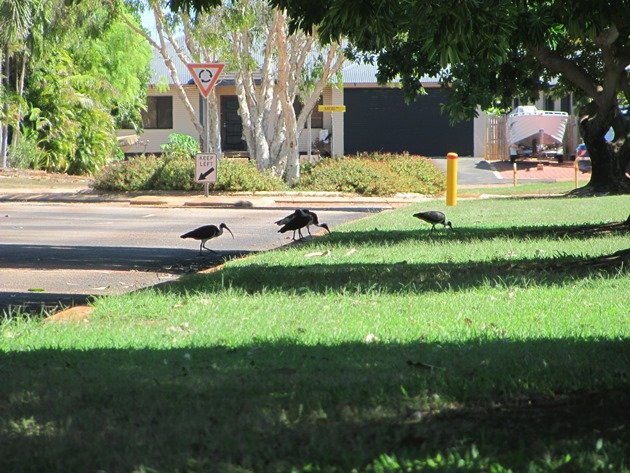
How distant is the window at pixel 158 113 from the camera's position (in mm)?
57938

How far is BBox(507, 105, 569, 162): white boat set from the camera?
49.1m

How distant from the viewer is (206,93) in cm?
2720

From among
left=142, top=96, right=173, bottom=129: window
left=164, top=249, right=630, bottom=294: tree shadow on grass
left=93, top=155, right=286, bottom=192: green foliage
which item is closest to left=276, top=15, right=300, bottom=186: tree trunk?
left=93, top=155, right=286, bottom=192: green foliage

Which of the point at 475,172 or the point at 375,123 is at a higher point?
the point at 375,123

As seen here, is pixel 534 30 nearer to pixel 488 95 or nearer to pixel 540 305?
pixel 540 305

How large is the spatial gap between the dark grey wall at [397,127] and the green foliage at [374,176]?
2040 centimetres

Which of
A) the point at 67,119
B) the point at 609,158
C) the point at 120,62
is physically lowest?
the point at 609,158

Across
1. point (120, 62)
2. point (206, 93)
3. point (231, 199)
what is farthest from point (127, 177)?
point (120, 62)

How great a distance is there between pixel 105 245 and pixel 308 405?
12.9 m

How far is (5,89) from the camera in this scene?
40.3 m

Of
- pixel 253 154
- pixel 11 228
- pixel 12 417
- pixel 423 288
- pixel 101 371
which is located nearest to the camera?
pixel 12 417

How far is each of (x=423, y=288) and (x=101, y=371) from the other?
15.5ft

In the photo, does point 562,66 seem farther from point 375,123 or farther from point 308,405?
point 375,123

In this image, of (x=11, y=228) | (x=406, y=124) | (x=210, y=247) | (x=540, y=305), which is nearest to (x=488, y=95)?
(x=210, y=247)
